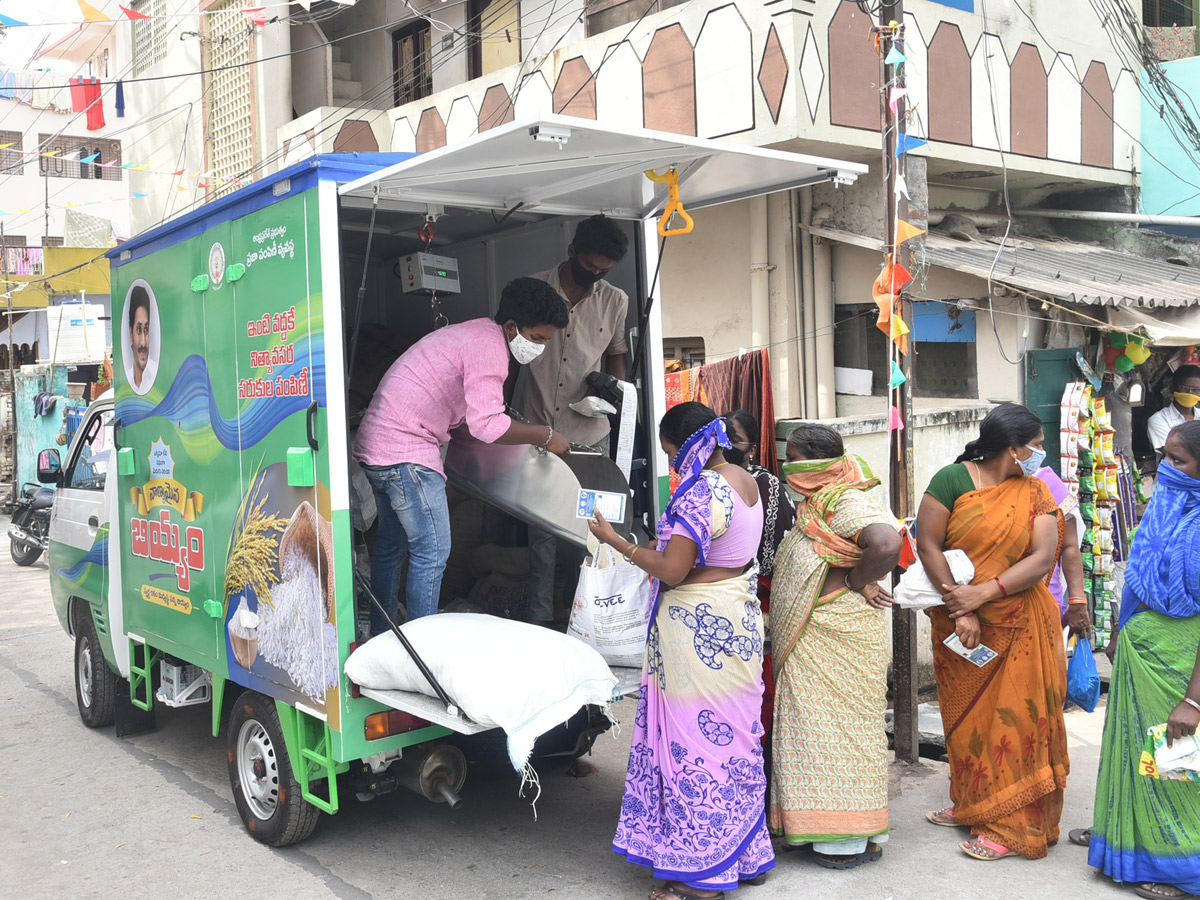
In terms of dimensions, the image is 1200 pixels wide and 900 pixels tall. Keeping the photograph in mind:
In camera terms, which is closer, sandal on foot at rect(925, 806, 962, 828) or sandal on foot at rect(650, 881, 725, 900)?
sandal on foot at rect(650, 881, 725, 900)

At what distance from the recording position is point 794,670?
3865 mm

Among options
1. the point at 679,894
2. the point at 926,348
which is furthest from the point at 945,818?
the point at 926,348

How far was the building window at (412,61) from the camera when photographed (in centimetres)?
1302

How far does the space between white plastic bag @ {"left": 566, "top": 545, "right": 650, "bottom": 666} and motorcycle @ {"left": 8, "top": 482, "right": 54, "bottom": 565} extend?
32.1ft

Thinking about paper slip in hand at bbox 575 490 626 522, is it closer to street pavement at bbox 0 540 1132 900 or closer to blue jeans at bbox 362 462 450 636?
blue jeans at bbox 362 462 450 636

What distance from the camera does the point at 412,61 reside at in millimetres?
13258

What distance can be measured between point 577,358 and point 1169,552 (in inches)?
98.6

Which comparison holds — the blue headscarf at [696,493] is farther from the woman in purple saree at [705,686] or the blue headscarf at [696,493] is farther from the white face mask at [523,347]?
the white face mask at [523,347]

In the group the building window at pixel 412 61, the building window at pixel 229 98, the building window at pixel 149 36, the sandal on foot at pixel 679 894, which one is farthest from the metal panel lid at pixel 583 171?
the building window at pixel 149 36

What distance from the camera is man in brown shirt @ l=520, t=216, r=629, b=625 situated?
4.83 m

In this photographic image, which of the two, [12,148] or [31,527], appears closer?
[31,527]

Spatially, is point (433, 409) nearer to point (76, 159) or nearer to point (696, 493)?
point (696, 493)

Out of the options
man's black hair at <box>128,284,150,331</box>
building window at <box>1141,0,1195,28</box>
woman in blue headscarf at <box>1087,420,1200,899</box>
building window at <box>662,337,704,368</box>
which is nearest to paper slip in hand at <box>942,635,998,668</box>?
woman in blue headscarf at <box>1087,420,1200,899</box>

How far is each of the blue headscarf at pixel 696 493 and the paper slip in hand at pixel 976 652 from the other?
1144 mm
